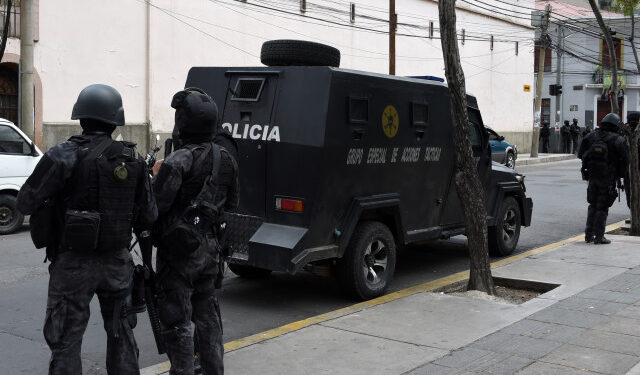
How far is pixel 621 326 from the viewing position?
6.10 meters

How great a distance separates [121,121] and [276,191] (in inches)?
106

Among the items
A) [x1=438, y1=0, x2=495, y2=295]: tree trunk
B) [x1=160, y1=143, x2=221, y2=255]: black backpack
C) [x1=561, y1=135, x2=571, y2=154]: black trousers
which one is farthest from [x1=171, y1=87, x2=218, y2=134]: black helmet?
[x1=561, y1=135, x2=571, y2=154]: black trousers

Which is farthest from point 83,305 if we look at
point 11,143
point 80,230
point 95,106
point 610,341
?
point 11,143

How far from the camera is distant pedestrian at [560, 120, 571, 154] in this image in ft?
126

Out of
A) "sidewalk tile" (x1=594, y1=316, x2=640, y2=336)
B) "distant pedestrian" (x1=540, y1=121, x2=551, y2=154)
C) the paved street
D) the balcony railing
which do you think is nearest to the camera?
the paved street

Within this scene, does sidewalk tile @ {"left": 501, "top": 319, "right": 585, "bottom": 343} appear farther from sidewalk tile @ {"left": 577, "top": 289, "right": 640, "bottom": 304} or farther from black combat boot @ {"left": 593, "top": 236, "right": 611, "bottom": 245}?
black combat boot @ {"left": 593, "top": 236, "right": 611, "bottom": 245}

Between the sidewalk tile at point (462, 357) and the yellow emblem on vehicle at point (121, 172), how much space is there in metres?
2.55

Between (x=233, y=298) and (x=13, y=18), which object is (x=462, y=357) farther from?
(x=13, y=18)

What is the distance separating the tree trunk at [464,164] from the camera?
7.30 m

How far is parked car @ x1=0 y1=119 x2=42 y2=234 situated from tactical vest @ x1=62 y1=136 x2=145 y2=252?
7.84 metres

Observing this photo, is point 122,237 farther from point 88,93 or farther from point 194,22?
point 194,22

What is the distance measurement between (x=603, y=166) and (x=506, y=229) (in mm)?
1680

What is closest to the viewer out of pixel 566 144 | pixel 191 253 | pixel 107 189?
pixel 107 189

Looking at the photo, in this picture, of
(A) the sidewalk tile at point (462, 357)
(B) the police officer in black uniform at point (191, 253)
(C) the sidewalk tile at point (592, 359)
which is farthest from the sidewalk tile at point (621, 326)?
(B) the police officer in black uniform at point (191, 253)
